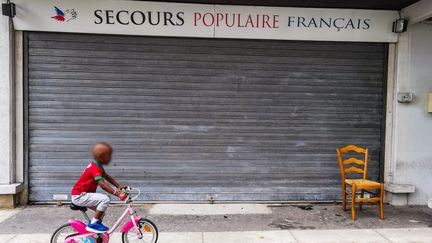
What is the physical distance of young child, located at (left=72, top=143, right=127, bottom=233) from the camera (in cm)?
365

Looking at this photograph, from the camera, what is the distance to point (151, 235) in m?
4.10

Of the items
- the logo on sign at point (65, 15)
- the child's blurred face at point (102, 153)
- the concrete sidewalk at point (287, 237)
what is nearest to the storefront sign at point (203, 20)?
the logo on sign at point (65, 15)

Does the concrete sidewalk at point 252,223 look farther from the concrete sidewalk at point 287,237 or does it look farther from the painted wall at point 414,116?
the painted wall at point 414,116

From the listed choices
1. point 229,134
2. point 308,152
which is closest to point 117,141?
point 229,134

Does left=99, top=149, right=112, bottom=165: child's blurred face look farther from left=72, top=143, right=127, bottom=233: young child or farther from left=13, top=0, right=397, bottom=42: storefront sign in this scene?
left=13, top=0, right=397, bottom=42: storefront sign

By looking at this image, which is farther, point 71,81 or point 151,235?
point 71,81

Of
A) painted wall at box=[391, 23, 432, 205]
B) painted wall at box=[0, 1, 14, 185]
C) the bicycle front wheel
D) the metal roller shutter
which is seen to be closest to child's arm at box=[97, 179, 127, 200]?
the bicycle front wheel

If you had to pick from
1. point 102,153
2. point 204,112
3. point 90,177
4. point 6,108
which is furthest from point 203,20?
point 6,108

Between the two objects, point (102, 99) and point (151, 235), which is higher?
point (102, 99)

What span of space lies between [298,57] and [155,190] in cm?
364

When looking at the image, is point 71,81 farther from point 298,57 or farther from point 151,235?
point 298,57

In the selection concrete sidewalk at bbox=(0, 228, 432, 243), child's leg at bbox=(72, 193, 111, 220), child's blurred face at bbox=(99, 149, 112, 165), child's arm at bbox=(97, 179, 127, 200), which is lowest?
concrete sidewalk at bbox=(0, 228, 432, 243)

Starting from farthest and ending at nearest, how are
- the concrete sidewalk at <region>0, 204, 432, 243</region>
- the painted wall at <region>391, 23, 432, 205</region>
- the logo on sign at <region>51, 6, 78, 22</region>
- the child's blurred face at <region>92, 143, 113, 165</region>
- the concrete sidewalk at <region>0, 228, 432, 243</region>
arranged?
the painted wall at <region>391, 23, 432, 205</region>, the logo on sign at <region>51, 6, 78, 22</region>, the concrete sidewalk at <region>0, 204, 432, 243</region>, the concrete sidewalk at <region>0, 228, 432, 243</region>, the child's blurred face at <region>92, 143, 113, 165</region>

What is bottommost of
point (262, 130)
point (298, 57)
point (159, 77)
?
point (262, 130)
